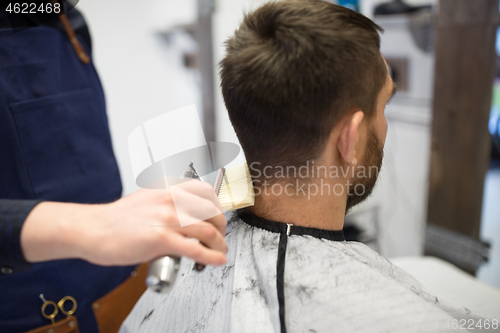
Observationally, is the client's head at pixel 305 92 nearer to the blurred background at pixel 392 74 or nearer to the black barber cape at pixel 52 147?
the black barber cape at pixel 52 147

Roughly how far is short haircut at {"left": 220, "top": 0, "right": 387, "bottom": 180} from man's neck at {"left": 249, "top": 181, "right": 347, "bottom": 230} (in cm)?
8

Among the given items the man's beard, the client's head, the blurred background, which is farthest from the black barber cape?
the man's beard

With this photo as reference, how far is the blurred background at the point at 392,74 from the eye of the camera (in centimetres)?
199

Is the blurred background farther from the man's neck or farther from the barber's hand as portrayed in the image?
the barber's hand

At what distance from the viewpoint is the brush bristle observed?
76 cm

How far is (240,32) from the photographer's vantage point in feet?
2.80

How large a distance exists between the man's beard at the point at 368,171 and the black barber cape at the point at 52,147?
0.81 m

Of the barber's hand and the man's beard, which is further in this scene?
the man's beard

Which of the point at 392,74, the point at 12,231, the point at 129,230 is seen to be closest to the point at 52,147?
the point at 12,231

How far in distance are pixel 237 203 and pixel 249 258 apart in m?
0.16

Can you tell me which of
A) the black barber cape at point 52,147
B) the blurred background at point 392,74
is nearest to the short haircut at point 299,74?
the black barber cape at point 52,147

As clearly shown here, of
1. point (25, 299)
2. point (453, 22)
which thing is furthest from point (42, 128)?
point (453, 22)

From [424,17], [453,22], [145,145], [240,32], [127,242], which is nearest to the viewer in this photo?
[127,242]

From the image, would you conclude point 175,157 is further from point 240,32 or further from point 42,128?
point 42,128
